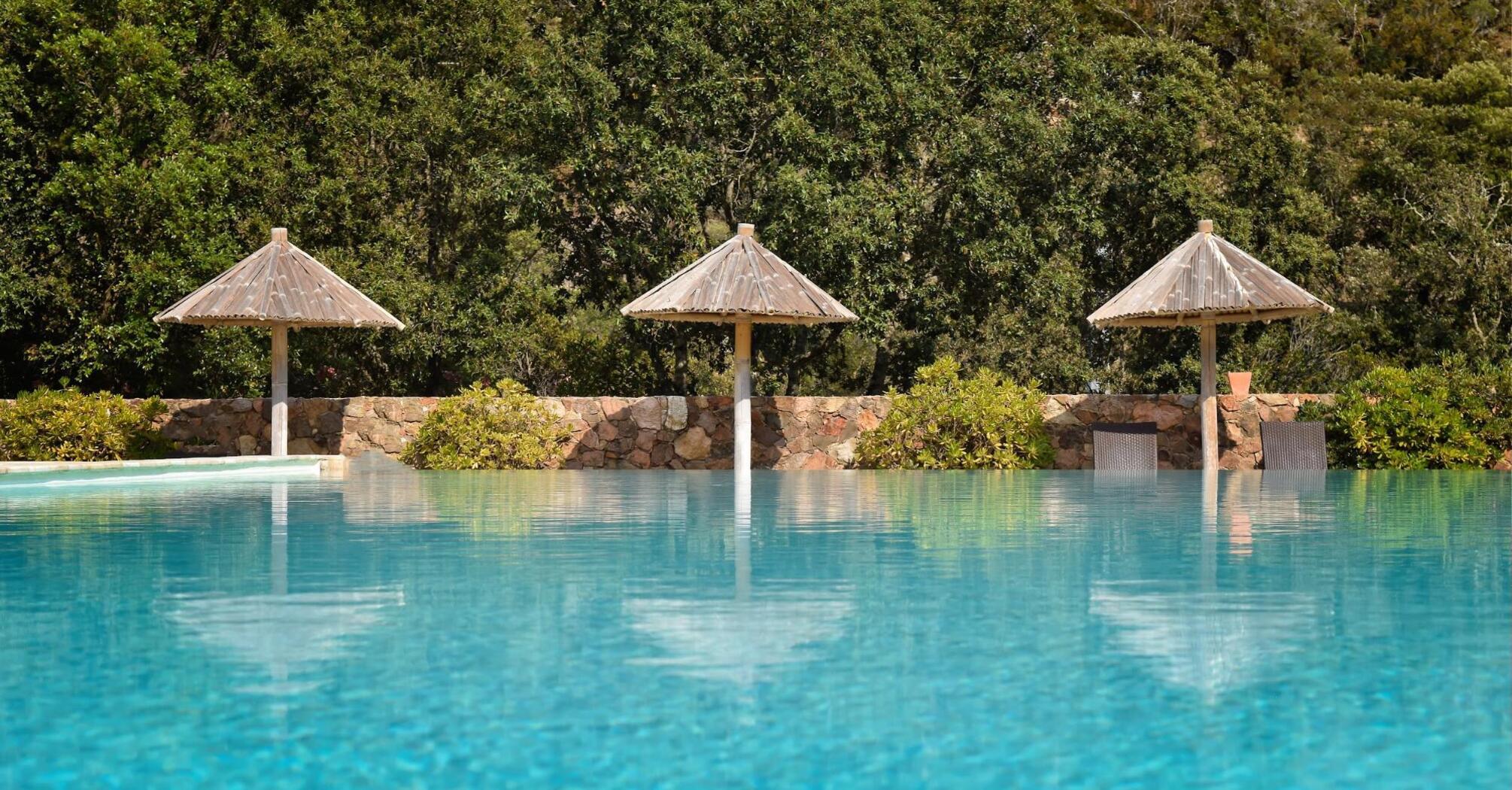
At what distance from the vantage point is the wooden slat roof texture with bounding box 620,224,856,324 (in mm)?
17031

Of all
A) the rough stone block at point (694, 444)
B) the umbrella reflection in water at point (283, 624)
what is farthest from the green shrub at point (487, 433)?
the umbrella reflection in water at point (283, 624)

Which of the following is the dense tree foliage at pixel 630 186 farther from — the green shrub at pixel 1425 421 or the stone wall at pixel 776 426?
the green shrub at pixel 1425 421

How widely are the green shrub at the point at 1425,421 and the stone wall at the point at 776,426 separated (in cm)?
81

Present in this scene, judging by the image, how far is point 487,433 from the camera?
755 inches

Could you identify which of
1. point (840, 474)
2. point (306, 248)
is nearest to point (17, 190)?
Answer: point (306, 248)

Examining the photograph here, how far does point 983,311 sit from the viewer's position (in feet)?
71.9

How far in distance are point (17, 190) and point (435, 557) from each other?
1447 cm

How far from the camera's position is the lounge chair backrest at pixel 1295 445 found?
1888 cm

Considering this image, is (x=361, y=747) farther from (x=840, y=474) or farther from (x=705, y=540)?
(x=840, y=474)

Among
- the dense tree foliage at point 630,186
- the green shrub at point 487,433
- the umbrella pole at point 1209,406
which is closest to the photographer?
the umbrella pole at point 1209,406

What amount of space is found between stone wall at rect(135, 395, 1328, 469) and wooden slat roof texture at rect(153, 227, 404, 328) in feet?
6.26

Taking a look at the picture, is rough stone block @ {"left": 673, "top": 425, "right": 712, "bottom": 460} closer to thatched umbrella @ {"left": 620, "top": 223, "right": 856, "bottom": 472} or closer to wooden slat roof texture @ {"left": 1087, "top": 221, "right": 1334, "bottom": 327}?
thatched umbrella @ {"left": 620, "top": 223, "right": 856, "bottom": 472}

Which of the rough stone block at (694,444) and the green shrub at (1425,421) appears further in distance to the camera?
the rough stone block at (694,444)

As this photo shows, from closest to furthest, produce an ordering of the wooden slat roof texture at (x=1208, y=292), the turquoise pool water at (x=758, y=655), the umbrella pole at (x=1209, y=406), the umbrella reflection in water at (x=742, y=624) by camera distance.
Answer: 1. the turquoise pool water at (x=758, y=655)
2. the umbrella reflection in water at (x=742, y=624)
3. the wooden slat roof texture at (x=1208, y=292)
4. the umbrella pole at (x=1209, y=406)
